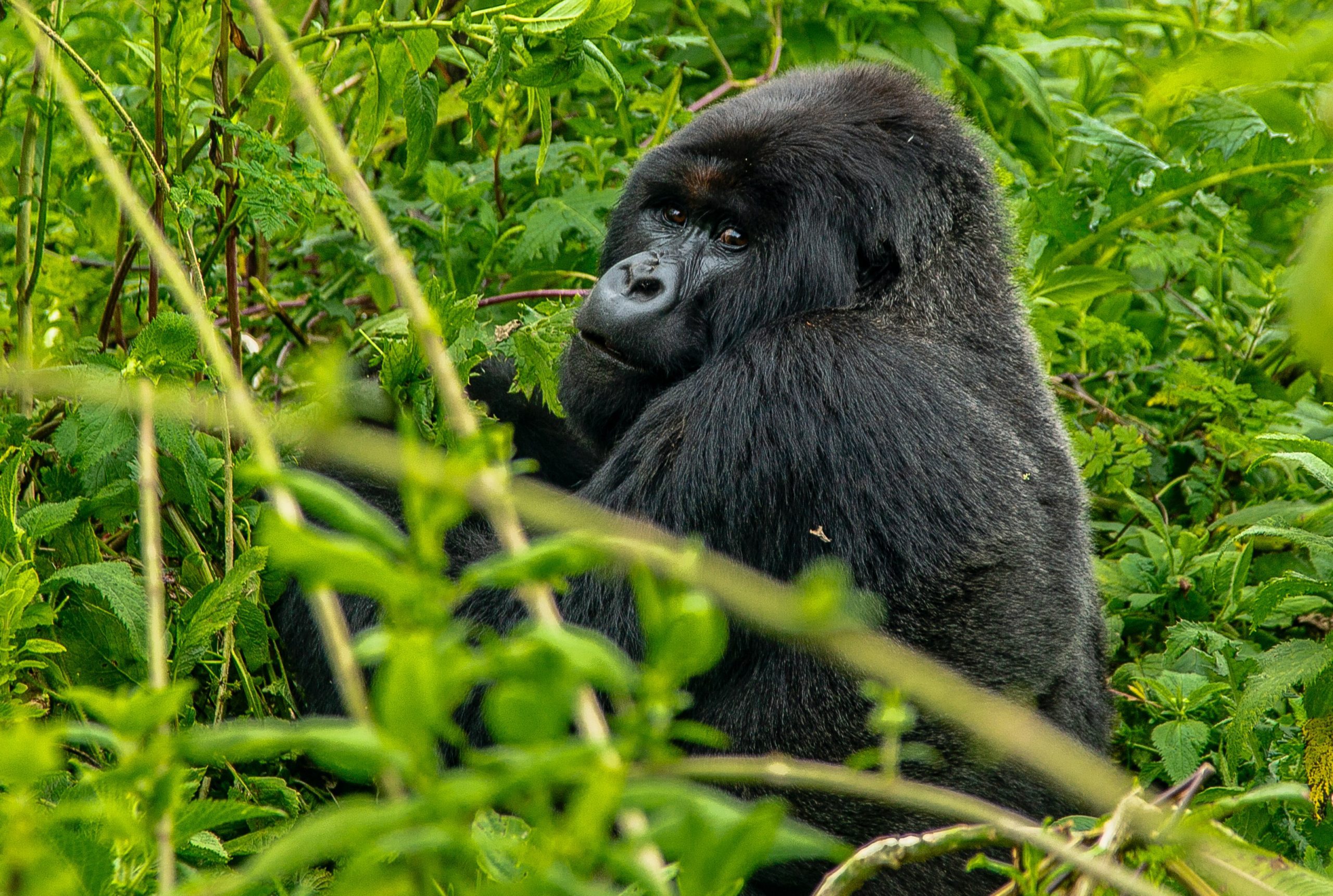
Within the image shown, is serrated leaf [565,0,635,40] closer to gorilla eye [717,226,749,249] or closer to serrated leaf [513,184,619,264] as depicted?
gorilla eye [717,226,749,249]

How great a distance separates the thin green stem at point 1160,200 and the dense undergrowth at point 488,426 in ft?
0.04

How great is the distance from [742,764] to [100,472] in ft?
6.39

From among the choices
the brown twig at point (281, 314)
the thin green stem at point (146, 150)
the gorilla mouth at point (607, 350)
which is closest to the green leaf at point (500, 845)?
the thin green stem at point (146, 150)

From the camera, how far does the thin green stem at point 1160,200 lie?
155 inches

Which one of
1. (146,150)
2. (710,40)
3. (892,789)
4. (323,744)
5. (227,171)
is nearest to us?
(323,744)

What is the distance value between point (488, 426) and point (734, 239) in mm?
725

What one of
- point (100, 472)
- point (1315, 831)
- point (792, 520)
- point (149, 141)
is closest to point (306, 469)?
point (100, 472)

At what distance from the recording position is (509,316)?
12.5ft

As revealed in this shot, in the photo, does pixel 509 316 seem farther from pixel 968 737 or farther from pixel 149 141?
pixel 968 737

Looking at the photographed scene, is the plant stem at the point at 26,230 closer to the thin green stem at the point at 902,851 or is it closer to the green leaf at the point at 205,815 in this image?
the green leaf at the point at 205,815

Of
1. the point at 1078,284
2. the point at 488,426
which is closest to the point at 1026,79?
the point at 1078,284

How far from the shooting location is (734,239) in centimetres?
310

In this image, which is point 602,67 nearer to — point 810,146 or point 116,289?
point 810,146

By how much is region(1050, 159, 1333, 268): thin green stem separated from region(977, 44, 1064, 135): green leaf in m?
0.76
